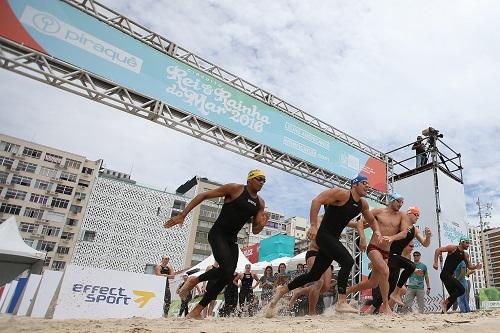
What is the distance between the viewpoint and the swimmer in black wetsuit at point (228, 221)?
157 inches

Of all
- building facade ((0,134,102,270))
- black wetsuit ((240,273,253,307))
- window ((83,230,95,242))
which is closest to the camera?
black wetsuit ((240,273,253,307))

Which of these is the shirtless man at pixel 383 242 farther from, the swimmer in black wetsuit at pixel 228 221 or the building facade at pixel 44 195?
the building facade at pixel 44 195

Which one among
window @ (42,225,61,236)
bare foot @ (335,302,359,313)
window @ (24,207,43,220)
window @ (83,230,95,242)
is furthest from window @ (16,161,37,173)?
bare foot @ (335,302,359,313)

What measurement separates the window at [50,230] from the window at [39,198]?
4.25 m

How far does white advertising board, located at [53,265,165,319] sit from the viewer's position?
240 inches

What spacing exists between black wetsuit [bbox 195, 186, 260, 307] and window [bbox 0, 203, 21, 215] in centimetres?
6586

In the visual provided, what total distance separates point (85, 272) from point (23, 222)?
61898 millimetres

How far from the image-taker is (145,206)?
6581 cm

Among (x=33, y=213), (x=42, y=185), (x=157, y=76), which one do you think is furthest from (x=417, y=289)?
(x=42, y=185)

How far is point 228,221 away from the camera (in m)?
4.12

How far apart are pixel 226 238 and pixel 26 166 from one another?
222ft

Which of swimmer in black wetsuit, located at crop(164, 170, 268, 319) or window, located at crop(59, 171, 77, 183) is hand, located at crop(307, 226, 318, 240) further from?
window, located at crop(59, 171, 77, 183)

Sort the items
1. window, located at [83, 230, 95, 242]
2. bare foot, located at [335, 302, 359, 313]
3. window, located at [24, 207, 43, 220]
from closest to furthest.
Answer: bare foot, located at [335, 302, 359, 313], window, located at [24, 207, 43, 220], window, located at [83, 230, 95, 242]

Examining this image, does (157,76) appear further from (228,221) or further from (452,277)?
(452,277)
